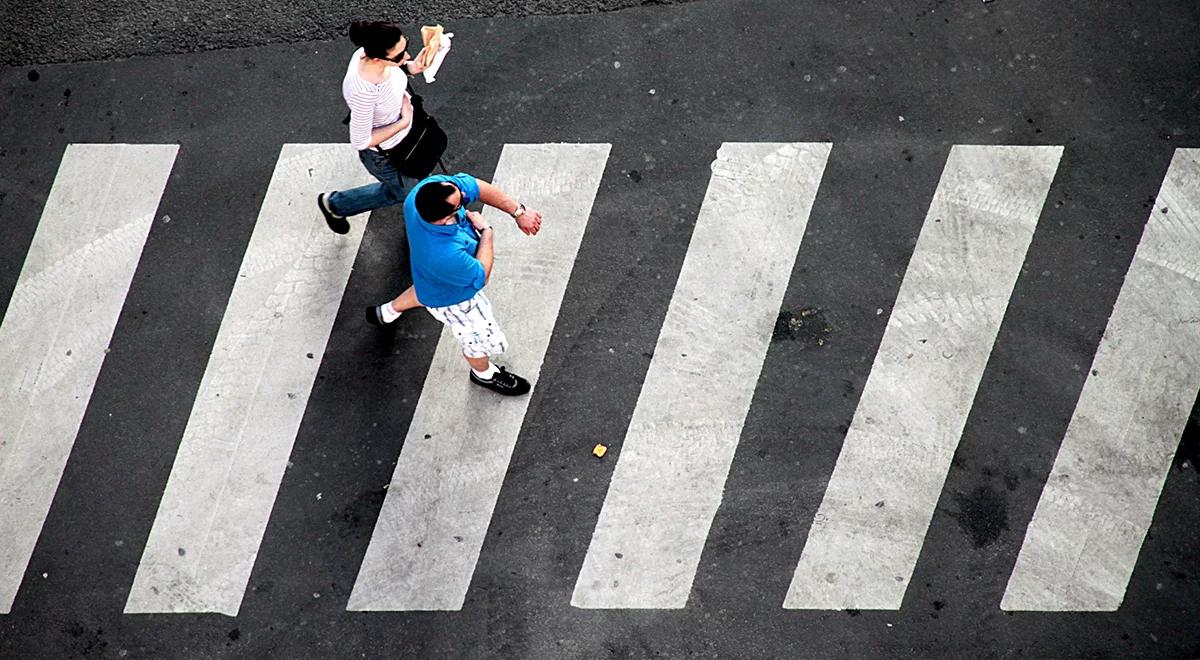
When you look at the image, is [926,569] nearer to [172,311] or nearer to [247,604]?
[247,604]

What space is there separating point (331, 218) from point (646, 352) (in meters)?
2.16

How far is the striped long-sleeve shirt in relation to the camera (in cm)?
531

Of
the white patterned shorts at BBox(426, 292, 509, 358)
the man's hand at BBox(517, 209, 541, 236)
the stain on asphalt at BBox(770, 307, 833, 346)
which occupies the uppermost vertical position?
the man's hand at BBox(517, 209, 541, 236)

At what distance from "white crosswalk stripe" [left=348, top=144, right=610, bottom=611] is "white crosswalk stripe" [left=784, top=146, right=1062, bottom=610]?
201 cm

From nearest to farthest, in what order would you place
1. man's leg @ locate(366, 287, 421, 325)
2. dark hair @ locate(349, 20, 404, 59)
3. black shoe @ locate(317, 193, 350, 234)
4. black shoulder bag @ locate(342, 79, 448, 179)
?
dark hair @ locate(349, 20, 404, 59), black shoulder bag @ locate(342, 79, 448, 179), man's leg @ locate(366, 287, 421, 325), black shoe @ locate(317, 193, 350, 234)

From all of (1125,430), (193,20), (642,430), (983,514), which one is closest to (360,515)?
(642,430)

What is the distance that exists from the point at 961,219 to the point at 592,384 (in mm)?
2594

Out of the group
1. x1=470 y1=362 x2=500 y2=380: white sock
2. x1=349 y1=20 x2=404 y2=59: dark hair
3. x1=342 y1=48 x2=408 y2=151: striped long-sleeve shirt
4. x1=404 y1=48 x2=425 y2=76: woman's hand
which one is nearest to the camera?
x1=349 y1=20 x2=404 y2=59: dark hair

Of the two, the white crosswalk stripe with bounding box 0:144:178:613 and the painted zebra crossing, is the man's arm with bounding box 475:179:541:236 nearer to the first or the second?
the painted zebra crossing

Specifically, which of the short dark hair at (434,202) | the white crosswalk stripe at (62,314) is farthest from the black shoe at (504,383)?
the white crosswalk stripe at (62,314)

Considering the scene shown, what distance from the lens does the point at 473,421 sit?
6285 millimetres

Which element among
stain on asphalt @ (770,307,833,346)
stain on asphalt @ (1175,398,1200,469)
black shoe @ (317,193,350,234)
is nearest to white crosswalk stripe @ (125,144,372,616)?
black shoe @ (317,193,350,234)

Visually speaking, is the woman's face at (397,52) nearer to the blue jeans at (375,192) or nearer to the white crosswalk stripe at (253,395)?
the blue jeans at (375,192)

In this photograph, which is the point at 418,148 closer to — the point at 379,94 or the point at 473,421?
the point at 379,94
